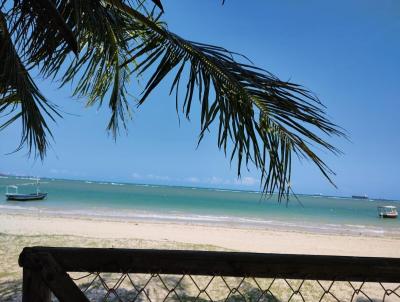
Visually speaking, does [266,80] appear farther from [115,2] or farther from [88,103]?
[88,103]

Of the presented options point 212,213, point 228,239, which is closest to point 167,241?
point 228,239

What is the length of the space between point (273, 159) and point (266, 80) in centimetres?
47

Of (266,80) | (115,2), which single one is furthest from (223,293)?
(115,2)

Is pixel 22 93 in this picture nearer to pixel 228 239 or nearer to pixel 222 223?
pixel 228 239

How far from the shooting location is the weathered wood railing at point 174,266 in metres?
1.00

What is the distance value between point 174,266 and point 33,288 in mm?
397

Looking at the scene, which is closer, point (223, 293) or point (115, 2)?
point (115, 2)

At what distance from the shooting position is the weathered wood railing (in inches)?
39.5

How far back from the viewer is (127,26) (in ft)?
9.07

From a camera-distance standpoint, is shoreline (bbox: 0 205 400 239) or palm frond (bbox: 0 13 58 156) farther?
shoreline (bbox: 0 205 400 239)

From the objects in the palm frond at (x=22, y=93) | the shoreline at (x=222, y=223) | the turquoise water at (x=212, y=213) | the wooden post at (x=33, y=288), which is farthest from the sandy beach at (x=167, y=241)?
the wooden post at (x=33, y=288)

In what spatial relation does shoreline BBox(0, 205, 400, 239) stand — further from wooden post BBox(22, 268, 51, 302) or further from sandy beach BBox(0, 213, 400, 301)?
wooden post BBox(22, 268, 51, 302)

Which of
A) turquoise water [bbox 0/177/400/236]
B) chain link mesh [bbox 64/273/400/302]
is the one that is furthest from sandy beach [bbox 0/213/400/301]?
chain link mesh [bbox 64/273/400/302]

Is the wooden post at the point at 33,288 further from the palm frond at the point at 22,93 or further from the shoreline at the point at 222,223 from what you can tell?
A: the shoreline at the point at 222,223
